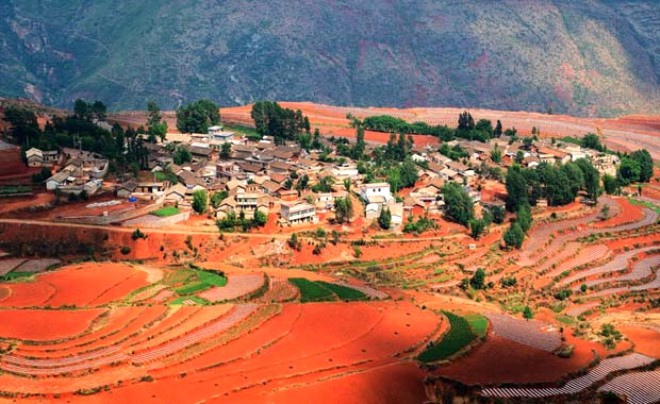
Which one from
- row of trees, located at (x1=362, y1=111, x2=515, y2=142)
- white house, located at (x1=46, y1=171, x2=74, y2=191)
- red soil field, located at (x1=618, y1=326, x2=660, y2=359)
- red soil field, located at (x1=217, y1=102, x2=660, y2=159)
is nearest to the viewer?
red soil field, located at (x1=618, y1=326, x2=660, y2=359)

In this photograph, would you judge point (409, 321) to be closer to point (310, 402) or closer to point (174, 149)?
point (310, 402)

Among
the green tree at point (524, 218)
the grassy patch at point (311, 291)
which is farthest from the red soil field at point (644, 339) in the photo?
the green tree at point (524, 218)

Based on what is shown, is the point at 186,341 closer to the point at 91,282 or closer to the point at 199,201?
the point at 91,282

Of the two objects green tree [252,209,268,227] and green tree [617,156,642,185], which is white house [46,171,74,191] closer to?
green tree [252,209,268,227]

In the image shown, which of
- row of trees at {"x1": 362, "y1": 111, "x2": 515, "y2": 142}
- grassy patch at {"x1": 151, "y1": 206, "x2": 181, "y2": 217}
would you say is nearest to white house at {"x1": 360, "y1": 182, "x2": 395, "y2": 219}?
grassy patch at {"x1": 151, "y1": 206, "x2": 181, "y2": 217}

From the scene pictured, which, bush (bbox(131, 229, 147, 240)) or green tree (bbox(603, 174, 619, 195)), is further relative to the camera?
green tree (bbox(603, 174, 619, 195))

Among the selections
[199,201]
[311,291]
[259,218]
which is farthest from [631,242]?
[199,201]
